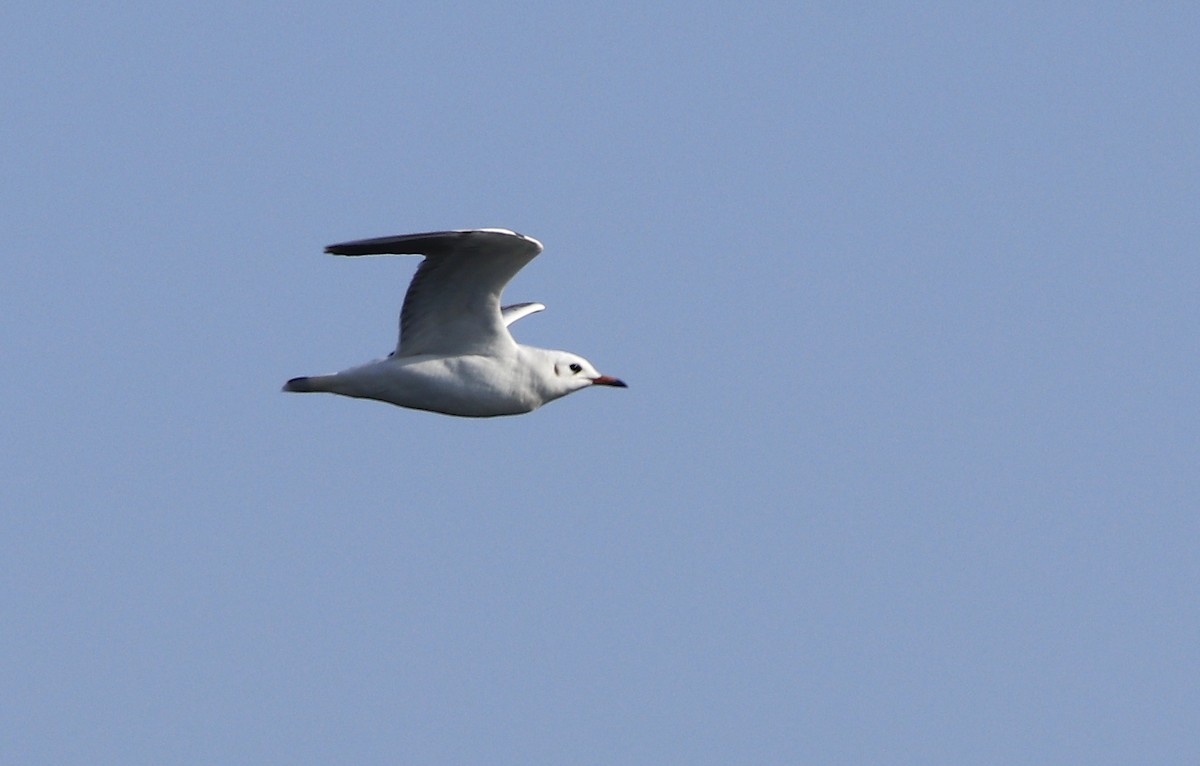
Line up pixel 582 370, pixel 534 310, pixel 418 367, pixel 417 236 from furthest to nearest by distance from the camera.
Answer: pixel 534 310 < pixel 582 370 < pixel 418 367 < pixel 417 236

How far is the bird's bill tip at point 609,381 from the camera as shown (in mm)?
24797

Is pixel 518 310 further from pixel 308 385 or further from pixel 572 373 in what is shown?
pixel 308 385

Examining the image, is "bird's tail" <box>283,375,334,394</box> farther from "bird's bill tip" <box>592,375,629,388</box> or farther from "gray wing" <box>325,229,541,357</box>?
"bird's bill tip" <box>592,375,629,388</box>

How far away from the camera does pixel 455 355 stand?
2312 centimetres

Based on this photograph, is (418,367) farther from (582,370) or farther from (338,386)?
(582,370)

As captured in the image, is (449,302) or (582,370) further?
(582,370)

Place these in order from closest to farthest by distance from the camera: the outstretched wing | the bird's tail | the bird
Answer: the bird → the bird's tail → the outstretched wing

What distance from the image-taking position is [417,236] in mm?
21406

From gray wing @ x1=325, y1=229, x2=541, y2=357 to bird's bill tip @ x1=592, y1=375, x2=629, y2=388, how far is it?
5.26 ft

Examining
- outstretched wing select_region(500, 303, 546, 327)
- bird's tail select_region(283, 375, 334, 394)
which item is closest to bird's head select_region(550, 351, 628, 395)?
outstretched wing select_region(500, 303, 546, 327)

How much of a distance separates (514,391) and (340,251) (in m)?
2.90

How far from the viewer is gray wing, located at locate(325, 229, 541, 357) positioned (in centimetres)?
2158

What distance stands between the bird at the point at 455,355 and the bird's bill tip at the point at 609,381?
47.0 inches

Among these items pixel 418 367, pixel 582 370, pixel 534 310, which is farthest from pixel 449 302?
pixel 534 310
